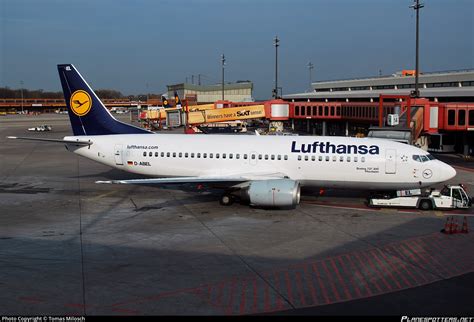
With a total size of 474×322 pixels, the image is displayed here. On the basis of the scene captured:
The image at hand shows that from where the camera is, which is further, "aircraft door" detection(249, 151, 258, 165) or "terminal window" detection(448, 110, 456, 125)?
"terminal window" detection(448, 110, 456, 125)

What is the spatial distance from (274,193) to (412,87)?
6940cm

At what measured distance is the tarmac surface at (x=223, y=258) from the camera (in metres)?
15.1

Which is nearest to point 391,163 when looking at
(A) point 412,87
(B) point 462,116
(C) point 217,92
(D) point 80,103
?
(D) point 80,103

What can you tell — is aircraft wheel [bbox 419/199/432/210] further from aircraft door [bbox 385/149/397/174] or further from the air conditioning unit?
the air conditioning unit

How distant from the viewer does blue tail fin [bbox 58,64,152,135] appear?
110 feet

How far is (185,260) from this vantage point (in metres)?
19.3

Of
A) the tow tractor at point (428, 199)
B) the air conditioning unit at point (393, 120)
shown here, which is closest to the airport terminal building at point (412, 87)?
the air conditioning unit at point (393, 120)

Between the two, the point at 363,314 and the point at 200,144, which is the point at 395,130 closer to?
the point at 200,144

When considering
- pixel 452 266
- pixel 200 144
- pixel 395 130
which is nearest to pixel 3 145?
pixel 200 144

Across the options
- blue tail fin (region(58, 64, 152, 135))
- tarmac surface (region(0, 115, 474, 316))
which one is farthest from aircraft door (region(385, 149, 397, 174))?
blue tail fin (region(58, 64, 152, 135))

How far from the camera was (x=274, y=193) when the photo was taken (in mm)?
26422

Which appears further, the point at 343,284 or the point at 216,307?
the point at 343,284

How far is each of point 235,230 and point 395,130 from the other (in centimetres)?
2138

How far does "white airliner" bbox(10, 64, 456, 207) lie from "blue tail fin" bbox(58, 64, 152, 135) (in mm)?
27
